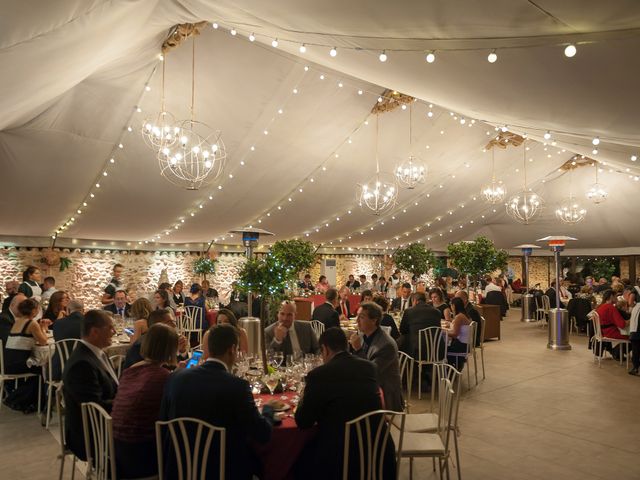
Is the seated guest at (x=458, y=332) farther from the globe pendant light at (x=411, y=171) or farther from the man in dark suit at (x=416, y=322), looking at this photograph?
the globe pendant light at (x=411, y=171)

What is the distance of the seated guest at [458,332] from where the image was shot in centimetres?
654

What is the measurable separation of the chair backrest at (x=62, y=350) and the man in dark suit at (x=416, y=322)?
3939mm

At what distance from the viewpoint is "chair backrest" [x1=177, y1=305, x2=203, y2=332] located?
27.6 ft

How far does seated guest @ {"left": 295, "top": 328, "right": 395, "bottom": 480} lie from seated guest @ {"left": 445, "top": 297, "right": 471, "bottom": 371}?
3.93 metres

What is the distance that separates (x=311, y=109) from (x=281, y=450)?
6713 mm

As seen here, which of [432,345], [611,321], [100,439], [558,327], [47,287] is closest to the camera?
[100,439]

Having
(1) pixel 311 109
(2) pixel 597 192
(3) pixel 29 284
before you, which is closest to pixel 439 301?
(1) pixel 311 109

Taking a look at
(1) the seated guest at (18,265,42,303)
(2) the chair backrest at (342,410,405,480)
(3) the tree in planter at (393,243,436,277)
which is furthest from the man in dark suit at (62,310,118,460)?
(3) the tree in planter at (393,243,436,277)

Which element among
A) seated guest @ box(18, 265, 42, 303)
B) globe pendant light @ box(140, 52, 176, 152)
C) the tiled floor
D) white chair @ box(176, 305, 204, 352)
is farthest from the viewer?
seated guest @ box(18, 265, 42, 303)

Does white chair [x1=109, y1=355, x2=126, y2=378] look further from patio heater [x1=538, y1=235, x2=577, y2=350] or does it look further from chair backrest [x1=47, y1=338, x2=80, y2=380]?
patio heater [x1=538, y1=235, x2=577, y2=350]

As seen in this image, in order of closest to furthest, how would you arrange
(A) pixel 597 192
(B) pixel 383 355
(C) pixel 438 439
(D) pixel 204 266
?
(C) pixel 438 439
(B) pixel 383 355
(A) pixel 597 192
(D) pixel 204 266

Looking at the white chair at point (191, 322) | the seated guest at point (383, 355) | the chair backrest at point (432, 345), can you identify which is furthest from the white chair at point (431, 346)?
the white chair at point (191, 322)

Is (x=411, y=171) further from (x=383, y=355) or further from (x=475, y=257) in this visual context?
(x=383, y=355)

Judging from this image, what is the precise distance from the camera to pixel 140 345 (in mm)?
3803
